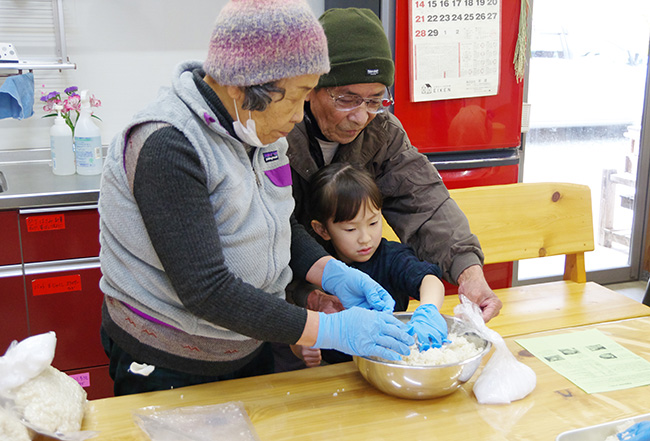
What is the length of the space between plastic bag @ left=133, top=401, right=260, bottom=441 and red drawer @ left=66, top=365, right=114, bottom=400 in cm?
142

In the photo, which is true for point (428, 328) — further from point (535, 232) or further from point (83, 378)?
point (83, 378)

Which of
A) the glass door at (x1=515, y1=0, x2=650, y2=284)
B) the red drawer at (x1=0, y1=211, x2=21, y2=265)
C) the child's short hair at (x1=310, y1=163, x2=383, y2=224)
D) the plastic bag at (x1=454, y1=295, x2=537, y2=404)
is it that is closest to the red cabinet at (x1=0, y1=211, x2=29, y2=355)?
the red drawer at (x1=0, y1=211, x2=21, y2=265)

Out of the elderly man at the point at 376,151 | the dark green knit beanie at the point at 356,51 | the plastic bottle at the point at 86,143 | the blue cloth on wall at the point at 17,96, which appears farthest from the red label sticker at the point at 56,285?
the dark green knit beanie at the point at 356,51

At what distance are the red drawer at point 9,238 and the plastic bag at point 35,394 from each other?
131cm

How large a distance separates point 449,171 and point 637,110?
1.80 meters

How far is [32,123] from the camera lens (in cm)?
268

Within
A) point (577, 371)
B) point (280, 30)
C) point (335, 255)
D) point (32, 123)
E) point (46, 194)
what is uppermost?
point (280, 30)

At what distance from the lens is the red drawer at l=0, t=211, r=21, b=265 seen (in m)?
2.10

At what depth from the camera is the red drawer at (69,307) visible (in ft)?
7.18

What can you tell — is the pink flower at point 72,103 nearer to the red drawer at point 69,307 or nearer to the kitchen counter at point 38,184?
the kitchen counter at point 38,184

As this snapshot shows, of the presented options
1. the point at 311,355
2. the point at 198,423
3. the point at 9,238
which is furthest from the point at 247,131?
the point at 9,238

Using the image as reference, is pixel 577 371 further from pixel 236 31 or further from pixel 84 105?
pixel 84 105

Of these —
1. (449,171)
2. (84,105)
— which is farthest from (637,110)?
(84,105)

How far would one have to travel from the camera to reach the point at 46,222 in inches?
84.1
